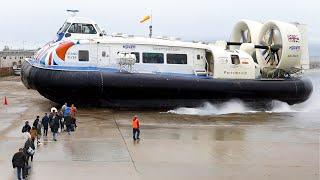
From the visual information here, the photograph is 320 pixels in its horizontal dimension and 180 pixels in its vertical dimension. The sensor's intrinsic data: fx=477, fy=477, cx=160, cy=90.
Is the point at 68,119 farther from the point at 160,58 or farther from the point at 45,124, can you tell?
the point at 160,58

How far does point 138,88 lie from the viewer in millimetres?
15195

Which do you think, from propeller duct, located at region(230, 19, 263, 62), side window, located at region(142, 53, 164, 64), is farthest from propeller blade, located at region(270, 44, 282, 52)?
side window, located at region(142, 53, 164, 64)

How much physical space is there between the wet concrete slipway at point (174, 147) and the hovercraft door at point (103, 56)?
158 cm

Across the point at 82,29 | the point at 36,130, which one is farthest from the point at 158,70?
the point at 36,130

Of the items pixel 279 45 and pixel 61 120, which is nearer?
pixel 61 120

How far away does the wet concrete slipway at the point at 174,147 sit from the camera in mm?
7743

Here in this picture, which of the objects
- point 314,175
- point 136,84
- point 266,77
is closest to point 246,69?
point 266,77

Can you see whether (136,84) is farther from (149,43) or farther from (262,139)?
(262,139)

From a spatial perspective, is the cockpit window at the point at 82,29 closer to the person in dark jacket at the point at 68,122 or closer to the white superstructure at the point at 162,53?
the white superstructure at the point at 162,53

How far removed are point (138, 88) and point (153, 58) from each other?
165cm

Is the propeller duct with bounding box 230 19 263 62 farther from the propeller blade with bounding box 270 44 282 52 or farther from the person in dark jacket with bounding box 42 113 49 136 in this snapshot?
the person in dark jacket with bounding box 42 113 49 136

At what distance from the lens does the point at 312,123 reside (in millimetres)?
14195

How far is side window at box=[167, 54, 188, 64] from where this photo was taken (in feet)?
54.5

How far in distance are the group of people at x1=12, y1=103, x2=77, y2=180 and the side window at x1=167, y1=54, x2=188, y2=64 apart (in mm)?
5761
